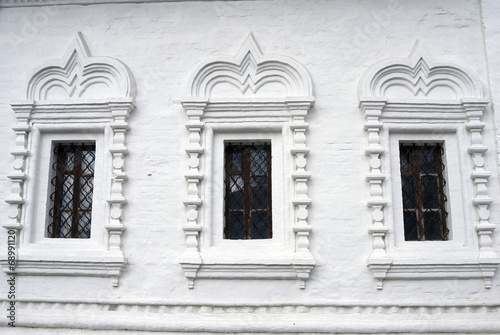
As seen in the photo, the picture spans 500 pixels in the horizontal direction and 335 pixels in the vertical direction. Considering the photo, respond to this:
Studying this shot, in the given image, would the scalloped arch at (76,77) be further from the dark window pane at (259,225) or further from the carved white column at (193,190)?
the dark window pane at (259,225)

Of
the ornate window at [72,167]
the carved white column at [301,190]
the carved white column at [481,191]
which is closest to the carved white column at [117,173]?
the ornate window at [72,167]

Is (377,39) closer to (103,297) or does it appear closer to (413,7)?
(413,7)

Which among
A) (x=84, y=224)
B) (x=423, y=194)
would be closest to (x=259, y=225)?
(x=423, y=194)

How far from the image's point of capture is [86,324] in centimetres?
532

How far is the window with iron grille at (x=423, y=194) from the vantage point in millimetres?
5559

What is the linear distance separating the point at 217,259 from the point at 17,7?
392 cm

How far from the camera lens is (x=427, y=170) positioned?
225 inches

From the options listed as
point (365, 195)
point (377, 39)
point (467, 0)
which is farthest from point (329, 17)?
point (365, 195)

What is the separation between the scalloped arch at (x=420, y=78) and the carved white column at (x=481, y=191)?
10.0 inches

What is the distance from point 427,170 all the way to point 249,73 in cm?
228

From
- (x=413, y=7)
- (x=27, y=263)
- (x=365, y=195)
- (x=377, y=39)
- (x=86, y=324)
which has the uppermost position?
(x=413, y=7)

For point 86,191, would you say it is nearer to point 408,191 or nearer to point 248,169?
point 248,169

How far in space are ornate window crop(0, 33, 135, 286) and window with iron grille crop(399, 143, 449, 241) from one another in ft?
10.1

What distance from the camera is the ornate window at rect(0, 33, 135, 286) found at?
5.45 meters
